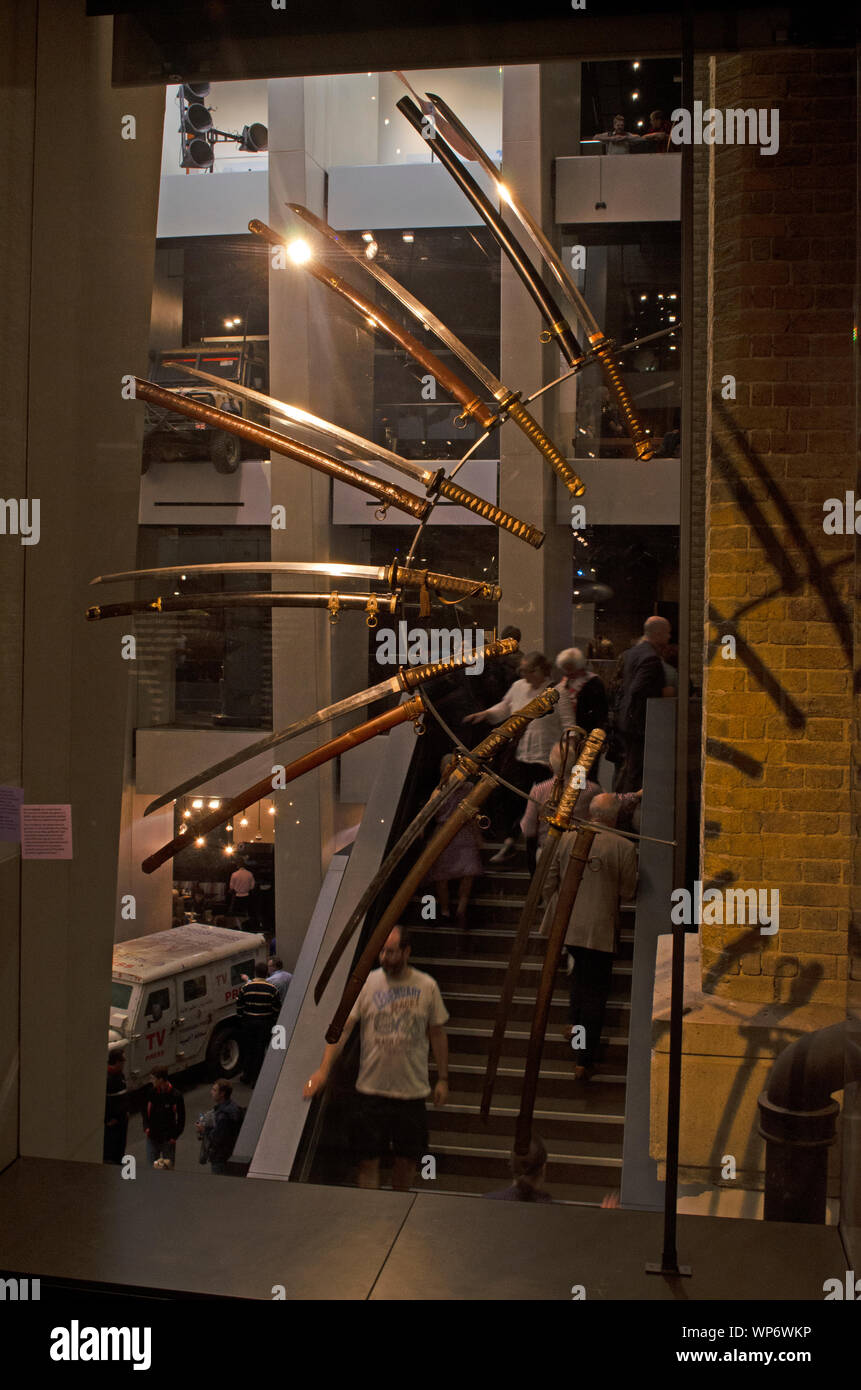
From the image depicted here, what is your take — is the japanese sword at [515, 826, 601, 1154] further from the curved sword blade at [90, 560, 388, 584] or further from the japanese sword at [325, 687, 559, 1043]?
the curved sword blade at [90, 560, 388, 584]

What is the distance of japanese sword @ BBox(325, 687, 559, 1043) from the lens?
9.11 ft

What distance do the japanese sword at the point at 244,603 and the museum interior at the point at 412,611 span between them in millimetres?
10

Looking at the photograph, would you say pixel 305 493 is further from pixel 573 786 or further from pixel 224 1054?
pixel 224 1054

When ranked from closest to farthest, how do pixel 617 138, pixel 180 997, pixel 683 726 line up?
pixel 683 726
pixel 617 138
pixel 180 997

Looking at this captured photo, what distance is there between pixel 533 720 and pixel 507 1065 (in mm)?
873

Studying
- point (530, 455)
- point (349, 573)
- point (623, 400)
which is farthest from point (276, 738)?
point (623, 400)

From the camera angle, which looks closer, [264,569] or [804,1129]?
[804,1129]

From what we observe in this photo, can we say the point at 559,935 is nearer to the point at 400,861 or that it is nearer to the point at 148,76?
the point at 400,861

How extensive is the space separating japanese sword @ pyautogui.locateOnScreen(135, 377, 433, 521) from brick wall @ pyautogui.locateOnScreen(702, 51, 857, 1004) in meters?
0.82

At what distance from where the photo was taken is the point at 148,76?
9.18 feet

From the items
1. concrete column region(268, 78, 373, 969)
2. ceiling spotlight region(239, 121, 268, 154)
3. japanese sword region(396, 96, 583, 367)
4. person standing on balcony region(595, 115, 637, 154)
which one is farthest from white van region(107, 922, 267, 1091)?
person standing on balcony region(595, 115, 637, 154)

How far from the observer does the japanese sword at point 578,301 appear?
2.74m

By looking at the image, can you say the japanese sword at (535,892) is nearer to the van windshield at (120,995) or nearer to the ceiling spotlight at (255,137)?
the van windshield at (120,995)

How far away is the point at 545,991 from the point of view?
2.82 meters
